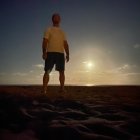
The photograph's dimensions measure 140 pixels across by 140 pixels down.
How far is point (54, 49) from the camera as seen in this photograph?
5633mm

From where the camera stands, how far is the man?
5531 mm

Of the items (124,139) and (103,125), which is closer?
(124,139)

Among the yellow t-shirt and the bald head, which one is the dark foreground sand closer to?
the yellow t-shirt

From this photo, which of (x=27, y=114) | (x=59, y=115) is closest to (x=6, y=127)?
(x=27, y=114)

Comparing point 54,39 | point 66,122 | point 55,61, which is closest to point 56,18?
point 54,39

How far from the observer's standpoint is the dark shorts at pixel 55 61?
5530mm

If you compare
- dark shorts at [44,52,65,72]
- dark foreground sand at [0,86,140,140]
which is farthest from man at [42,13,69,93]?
dark foreground sand at [0,86,140,140]

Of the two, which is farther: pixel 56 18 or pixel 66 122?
pixel 56 18

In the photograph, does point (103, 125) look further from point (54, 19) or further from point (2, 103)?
point (54, 19)

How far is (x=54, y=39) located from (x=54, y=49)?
21cm

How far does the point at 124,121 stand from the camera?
3.02 m

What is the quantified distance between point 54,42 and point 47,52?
246 mm

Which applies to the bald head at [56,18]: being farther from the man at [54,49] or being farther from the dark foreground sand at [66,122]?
the dark foreground sand at [66,122]

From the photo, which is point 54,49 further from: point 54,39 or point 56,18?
point 56,18
